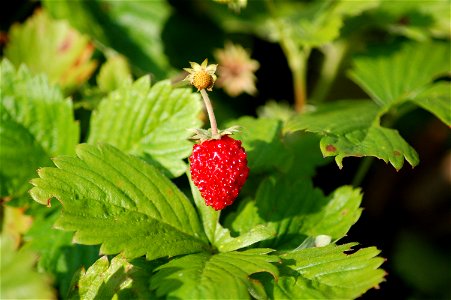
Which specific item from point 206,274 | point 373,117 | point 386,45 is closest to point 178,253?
point 206,274

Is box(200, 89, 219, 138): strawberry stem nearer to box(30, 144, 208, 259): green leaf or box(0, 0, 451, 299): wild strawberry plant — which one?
box(0, 0, 451, 299): wild strawberry plant

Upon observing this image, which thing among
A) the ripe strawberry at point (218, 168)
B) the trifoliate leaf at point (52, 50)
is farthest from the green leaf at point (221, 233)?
the trifoliate leaf at point (52, 50)

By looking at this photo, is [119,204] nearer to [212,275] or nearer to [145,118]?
[212,275]

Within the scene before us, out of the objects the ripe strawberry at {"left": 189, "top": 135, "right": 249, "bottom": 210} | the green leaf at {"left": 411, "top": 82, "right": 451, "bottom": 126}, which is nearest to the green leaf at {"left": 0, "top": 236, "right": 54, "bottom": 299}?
the ripe strawberry at {"left": 189, "top": 135, "right": 249, "bottom": 210}

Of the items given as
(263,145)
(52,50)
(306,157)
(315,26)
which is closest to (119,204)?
(263,145)

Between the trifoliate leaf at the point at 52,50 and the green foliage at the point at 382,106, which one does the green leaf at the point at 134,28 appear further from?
the green foliage at the point at 382,106

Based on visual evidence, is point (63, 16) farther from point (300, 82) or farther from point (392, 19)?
point (392, 19)

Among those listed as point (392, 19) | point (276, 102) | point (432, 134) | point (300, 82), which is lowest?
point (432, 134)
